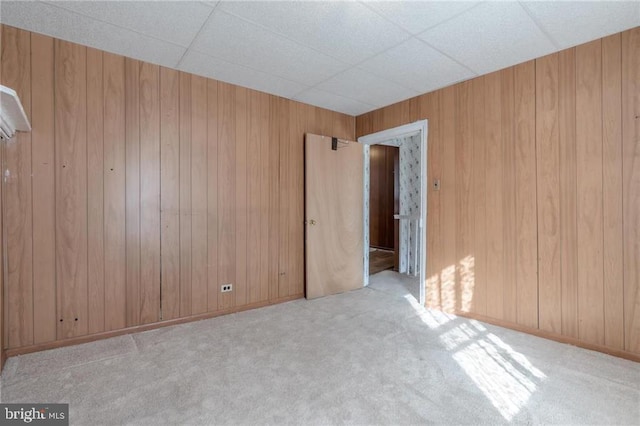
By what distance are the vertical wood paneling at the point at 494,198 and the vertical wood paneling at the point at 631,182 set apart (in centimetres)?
83

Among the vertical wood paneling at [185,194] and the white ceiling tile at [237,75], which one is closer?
the white ceiling tile at [237,75]

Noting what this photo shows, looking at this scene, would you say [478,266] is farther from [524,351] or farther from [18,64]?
[18,64]

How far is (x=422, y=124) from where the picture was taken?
3.50m

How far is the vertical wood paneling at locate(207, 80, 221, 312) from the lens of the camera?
3.10 meters

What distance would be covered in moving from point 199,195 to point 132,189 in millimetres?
578

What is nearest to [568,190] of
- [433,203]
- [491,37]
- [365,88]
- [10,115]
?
[433,203]

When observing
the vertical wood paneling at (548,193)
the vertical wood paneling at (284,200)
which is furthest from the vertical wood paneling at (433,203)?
the vertical wood paneling at (284,200)

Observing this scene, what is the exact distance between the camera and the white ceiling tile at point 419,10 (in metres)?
1.92

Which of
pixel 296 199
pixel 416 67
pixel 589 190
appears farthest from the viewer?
pixel 296 199

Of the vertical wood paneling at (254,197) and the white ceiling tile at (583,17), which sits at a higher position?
the white ceiling tile at (583,17)

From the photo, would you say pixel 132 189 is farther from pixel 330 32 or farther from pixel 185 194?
pixel 330 32

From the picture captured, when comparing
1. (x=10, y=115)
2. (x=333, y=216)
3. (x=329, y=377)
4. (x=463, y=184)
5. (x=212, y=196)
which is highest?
(x=10, y=115)

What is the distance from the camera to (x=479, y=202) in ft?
9.96

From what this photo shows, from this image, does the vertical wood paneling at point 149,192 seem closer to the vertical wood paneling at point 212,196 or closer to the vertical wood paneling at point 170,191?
the vertical wood paneling at point 170,191
